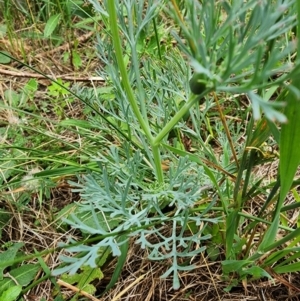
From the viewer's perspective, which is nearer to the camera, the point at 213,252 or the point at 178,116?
the point at 178,116

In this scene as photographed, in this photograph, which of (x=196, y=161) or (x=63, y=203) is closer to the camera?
(x=196, y=161)

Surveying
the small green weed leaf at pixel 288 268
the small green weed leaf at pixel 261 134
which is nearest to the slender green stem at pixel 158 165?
the small green weed leaf at pixel 261 134

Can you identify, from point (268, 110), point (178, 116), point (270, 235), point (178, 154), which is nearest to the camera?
point (268, 110)

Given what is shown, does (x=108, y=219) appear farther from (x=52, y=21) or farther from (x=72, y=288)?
(x=52, y=21)

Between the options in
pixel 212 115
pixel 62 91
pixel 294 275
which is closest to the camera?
pixel 294 275

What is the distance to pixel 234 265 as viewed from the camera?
3.29ft

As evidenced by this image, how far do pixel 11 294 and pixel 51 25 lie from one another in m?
0.98

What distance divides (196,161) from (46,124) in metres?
0.64

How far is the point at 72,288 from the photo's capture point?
111cm

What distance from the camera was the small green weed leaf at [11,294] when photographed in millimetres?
1061

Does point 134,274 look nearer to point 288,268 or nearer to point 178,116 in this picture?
point 288,268

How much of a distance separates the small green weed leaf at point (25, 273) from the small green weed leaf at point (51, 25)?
2.78 ft

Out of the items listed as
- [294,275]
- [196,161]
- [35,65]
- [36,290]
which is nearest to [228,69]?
[196,161]

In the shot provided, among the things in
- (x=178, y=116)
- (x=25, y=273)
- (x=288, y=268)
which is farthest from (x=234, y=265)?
(x=25, y=273)
